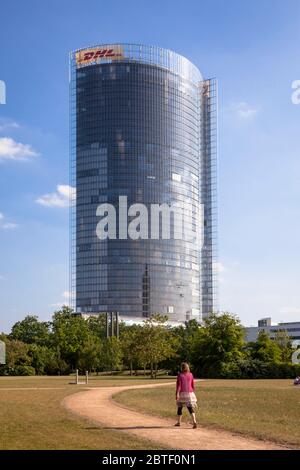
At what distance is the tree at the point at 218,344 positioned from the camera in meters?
72.4

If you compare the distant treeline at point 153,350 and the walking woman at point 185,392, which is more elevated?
the walking woman at point 185,392

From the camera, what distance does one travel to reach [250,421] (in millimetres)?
21969

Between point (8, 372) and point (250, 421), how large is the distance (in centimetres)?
7151

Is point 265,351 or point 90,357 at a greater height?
point 265,351

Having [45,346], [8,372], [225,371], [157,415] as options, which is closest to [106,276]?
[45,346]

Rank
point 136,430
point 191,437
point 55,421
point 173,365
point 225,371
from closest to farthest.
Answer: point 191,437, point 136,430, point 55,421, point 225,371, point 173,365

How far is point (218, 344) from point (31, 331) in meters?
46.5

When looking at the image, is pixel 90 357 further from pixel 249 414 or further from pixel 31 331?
pixel 249 414

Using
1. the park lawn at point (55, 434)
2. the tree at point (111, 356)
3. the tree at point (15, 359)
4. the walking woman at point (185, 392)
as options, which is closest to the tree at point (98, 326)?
the tree at point (111, 356)

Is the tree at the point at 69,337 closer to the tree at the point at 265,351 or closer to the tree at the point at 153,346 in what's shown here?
the tree at the point at 153,346

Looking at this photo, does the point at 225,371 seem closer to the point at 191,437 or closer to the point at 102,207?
the point at 191,437

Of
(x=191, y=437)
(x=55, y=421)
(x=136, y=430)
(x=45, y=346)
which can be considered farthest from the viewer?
(x=45, y=346)

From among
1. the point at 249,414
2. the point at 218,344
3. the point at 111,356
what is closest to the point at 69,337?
the point at 111,356

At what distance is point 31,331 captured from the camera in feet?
359
